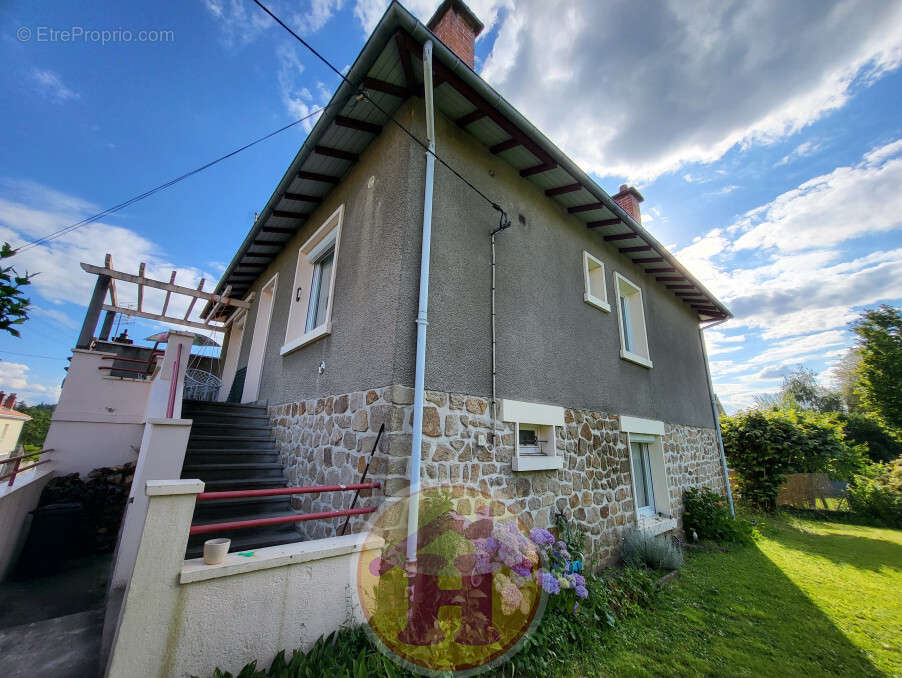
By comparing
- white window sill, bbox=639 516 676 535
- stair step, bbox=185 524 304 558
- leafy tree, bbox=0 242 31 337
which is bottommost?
white window sill, bbox=639 516 676 535

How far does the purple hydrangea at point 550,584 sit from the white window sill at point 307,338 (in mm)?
3531

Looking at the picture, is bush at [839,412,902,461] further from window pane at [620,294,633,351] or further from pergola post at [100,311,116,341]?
pergola post at [100,311,116,341]

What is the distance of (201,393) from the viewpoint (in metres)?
9.05

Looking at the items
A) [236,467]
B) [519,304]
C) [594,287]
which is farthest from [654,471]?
[236,467]

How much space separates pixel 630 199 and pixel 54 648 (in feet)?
37.2

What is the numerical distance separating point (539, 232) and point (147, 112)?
6790 mm

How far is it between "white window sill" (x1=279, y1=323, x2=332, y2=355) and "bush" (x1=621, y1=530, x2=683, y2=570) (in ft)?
17.8

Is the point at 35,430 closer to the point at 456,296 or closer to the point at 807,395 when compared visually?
the point at 456,296

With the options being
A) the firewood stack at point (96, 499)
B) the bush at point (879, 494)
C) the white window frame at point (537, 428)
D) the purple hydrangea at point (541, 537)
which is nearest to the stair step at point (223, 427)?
the firewood stack at point (96, 499)

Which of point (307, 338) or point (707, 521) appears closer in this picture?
point (307, 338)

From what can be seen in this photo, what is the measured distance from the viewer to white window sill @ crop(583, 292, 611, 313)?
5676mm

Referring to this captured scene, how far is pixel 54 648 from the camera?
7.94 feet

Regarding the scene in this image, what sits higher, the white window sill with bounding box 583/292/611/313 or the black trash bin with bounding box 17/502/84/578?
the white window sill with bounding box 583/292/611/313

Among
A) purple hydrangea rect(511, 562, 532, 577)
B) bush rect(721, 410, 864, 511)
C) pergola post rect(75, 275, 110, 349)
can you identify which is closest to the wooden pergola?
pergola post rect(75, 275, 110, 349)
